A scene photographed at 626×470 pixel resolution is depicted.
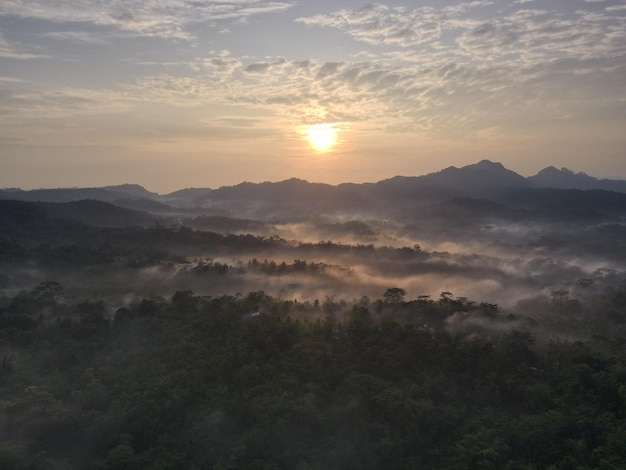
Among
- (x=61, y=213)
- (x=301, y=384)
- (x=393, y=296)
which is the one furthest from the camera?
(x=61, y=213)

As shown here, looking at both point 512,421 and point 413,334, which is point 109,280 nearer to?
point 413,334

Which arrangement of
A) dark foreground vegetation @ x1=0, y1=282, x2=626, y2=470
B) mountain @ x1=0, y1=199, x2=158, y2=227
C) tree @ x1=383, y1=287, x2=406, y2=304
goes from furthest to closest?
mountain @ x1=0, y1=199, x2=158, y2=227 → tree @ x1=383, y1=287, x2=406, y2=304 → dark foreground vegetation @ x1=0, y1=282, x2=626, y2=470

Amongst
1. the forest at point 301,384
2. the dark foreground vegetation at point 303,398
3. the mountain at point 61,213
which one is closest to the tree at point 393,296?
the forest at point 301,384

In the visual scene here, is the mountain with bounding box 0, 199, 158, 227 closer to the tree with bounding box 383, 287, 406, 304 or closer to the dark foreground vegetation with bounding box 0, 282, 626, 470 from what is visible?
the dark foreground vegetation with bounding box 0, 282, 626, 470

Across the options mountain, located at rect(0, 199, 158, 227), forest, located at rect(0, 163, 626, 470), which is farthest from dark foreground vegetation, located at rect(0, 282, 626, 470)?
mountain, located at rect(0, 199, 158, 227)

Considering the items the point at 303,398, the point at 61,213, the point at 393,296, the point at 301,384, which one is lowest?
the point at 303,398

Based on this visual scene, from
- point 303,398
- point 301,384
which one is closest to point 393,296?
point 301,384

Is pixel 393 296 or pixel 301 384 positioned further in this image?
pixel 393 296

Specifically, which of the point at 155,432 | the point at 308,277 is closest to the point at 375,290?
the point at 308,277

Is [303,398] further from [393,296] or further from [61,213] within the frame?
[61,213]
